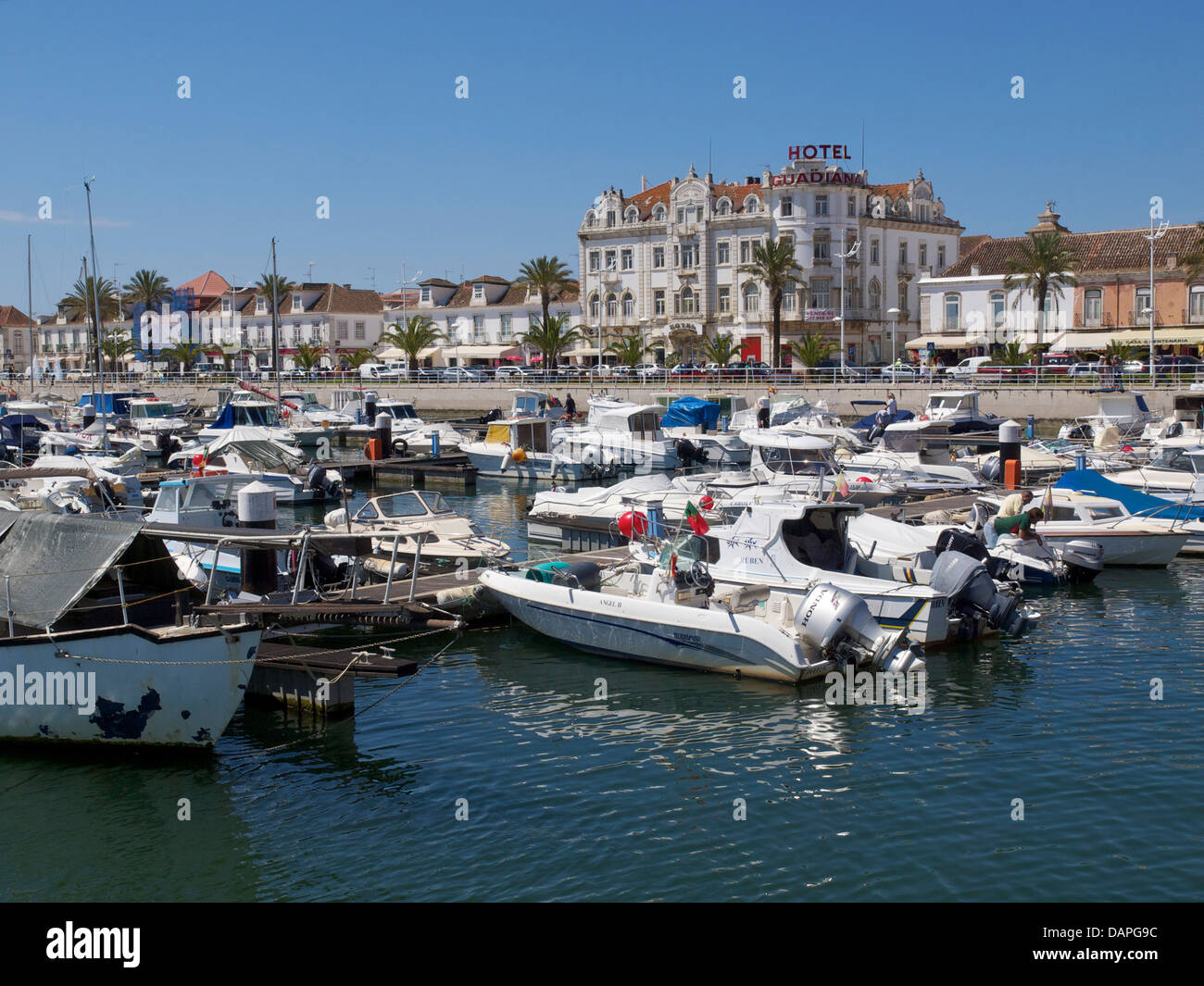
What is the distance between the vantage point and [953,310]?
8519cm

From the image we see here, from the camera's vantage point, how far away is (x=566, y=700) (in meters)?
18.9

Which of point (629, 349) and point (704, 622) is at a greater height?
point (629, 349)

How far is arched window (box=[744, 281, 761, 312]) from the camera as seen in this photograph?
3634 inches

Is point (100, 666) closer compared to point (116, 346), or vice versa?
point (100, 666)

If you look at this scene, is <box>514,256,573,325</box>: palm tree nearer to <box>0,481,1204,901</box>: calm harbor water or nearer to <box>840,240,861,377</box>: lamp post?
<box>840,240,861,377</box>: lamp post

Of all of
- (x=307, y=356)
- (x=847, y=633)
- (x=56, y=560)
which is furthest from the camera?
(x=307, y=356)

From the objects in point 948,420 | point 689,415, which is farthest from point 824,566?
point 689,415

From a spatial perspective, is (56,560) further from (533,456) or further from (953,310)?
(953,310)

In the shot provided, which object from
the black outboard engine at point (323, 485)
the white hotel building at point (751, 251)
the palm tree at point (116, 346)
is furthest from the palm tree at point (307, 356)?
the black outboard engine at point (323, 485)

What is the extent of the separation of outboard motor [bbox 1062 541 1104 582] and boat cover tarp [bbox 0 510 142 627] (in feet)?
61.7

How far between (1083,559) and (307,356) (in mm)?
81743

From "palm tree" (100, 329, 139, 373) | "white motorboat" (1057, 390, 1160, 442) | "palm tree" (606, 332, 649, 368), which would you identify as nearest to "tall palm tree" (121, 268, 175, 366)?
"palm tree" (100, 329, 139, 373)

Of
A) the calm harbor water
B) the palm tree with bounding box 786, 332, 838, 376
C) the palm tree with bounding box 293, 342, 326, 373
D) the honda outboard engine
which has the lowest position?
the calm harbor water
